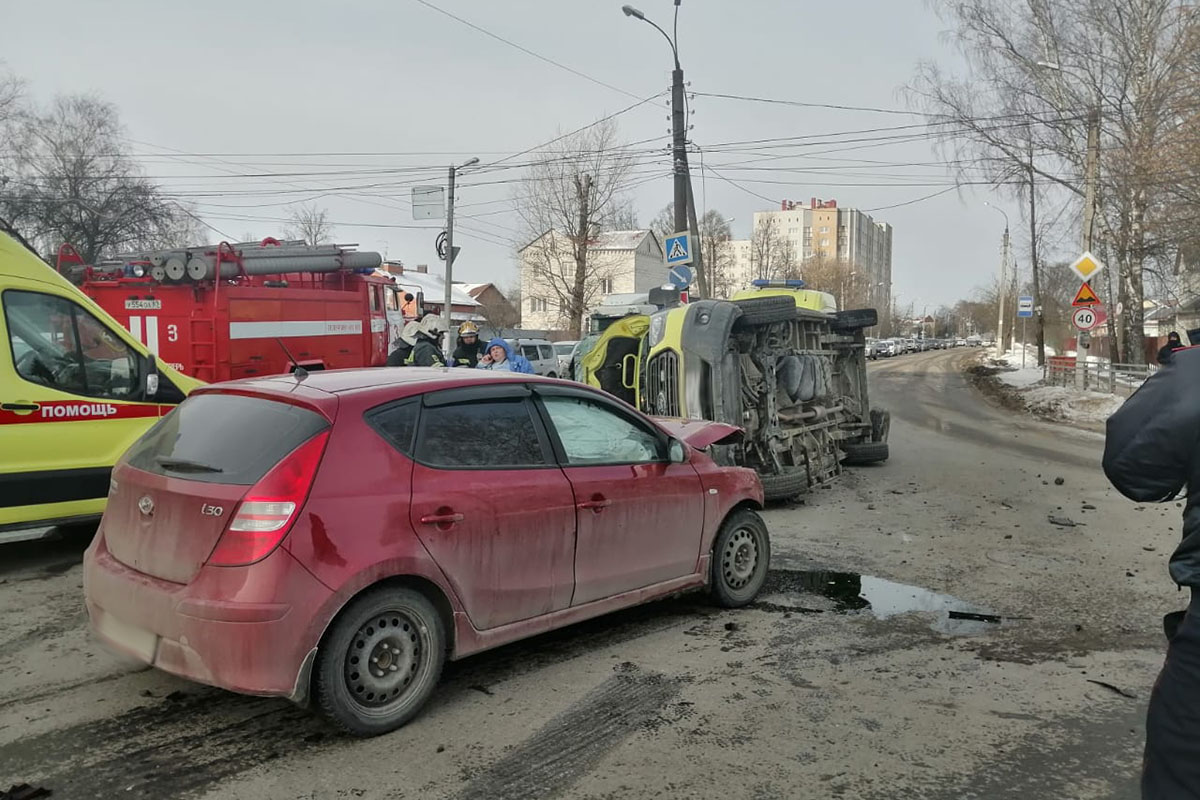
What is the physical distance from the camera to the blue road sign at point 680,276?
16328 mm

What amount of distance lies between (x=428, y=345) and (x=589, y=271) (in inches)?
1510

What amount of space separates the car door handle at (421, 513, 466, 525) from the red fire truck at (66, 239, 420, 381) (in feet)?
27.7

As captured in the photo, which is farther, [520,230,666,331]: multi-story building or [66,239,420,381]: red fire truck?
[520,230,666,331]: multi-story building

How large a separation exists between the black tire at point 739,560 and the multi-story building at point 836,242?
260 ft

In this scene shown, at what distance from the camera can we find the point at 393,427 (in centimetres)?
368

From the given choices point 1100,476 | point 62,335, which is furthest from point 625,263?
point 62,335

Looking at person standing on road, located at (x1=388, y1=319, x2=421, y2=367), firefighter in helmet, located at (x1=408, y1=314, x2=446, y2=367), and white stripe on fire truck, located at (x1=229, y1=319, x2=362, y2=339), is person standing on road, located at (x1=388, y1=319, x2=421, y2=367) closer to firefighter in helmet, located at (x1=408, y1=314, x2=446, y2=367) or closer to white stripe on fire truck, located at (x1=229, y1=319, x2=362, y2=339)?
firefighter in helmet, located at (x1=408, y1=314, x2=446, y2=367)

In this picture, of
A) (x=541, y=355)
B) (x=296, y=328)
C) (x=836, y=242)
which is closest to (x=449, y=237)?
(x=541, y=355)

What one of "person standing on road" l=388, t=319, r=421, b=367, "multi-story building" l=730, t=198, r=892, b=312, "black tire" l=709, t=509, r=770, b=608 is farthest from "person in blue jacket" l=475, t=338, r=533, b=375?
"multi-story building" l=730, t=198, r=892, b=312

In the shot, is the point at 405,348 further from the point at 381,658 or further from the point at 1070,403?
the point at 1070,403

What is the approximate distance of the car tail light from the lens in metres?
3.22

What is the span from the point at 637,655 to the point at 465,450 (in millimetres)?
1502

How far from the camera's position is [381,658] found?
353cm

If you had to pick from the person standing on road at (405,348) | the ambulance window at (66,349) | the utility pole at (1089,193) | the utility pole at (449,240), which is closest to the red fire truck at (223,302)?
the person standing on road at (405,348)
